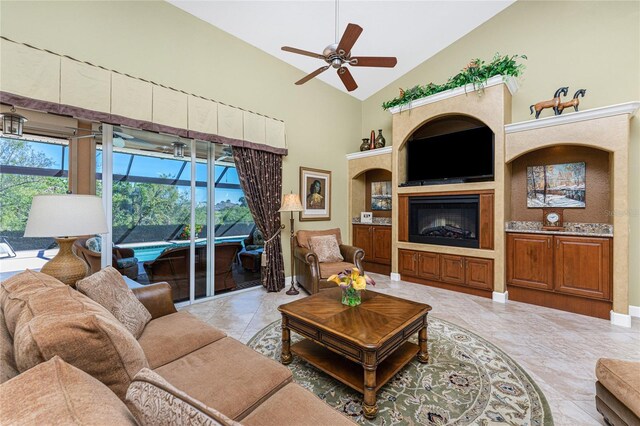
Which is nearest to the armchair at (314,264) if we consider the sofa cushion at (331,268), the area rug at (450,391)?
the sofa cushion at (331,268)

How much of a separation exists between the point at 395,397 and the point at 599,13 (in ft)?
16.9

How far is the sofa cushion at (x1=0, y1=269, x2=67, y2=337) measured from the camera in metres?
1.09

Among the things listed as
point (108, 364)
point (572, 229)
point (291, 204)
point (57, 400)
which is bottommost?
point (108, 364)

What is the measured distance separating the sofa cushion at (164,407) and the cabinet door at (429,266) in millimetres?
4339

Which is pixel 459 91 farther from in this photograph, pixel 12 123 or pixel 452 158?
pixel 12 123

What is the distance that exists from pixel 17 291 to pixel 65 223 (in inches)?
27.1

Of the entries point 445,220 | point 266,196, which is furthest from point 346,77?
point 445,220

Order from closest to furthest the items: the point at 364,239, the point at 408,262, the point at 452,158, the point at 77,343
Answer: the point at 77,343 < the point at 452,158 < the point at 408,262 < the point at 364,239

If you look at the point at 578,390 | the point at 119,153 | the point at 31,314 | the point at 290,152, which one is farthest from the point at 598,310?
the point at 119,153

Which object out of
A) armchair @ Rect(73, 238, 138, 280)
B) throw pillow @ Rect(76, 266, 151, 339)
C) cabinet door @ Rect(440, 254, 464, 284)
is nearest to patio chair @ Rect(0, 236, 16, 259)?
armchair @ Rect(73, 238, 138, 280)

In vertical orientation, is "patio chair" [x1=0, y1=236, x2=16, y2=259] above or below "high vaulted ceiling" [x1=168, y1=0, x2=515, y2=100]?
below

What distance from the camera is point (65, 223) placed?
1811 millimetres

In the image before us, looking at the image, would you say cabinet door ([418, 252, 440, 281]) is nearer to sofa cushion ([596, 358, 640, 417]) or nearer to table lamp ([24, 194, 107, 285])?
sofa cushion ([596, 358, 640, 417])

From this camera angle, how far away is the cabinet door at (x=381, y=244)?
17.2 feet
